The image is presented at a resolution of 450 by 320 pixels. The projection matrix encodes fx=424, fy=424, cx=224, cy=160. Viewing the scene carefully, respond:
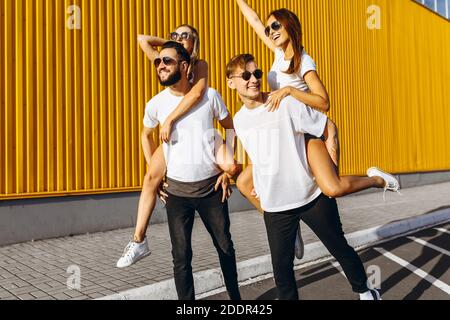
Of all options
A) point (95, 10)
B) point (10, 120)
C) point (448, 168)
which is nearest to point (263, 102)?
point (10, 120)

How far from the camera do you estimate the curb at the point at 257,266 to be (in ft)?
13.6

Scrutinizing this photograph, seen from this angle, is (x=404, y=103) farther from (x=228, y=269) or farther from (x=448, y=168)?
(x=228, y=269)

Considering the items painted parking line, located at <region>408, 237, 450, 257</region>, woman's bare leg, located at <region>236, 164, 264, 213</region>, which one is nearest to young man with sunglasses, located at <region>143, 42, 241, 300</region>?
woman's bare leg, located at <region>236, 164, 264, 213</region>

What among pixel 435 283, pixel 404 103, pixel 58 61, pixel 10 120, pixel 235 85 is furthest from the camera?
pixel 404 103

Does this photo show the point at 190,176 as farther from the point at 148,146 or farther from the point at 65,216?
the point at 65,216

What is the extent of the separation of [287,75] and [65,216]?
17.6ft

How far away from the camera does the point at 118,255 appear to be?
225 inches

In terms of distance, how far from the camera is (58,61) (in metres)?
7.14

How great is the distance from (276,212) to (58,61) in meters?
5.63

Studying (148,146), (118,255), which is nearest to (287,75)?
(148,146)

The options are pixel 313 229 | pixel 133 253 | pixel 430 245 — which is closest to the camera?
pixel 313 229

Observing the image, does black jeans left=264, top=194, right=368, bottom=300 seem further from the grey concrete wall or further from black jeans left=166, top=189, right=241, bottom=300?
the grey concrete wall

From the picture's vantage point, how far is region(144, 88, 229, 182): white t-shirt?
3.13 m

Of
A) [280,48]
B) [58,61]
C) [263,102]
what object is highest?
[58,61]
